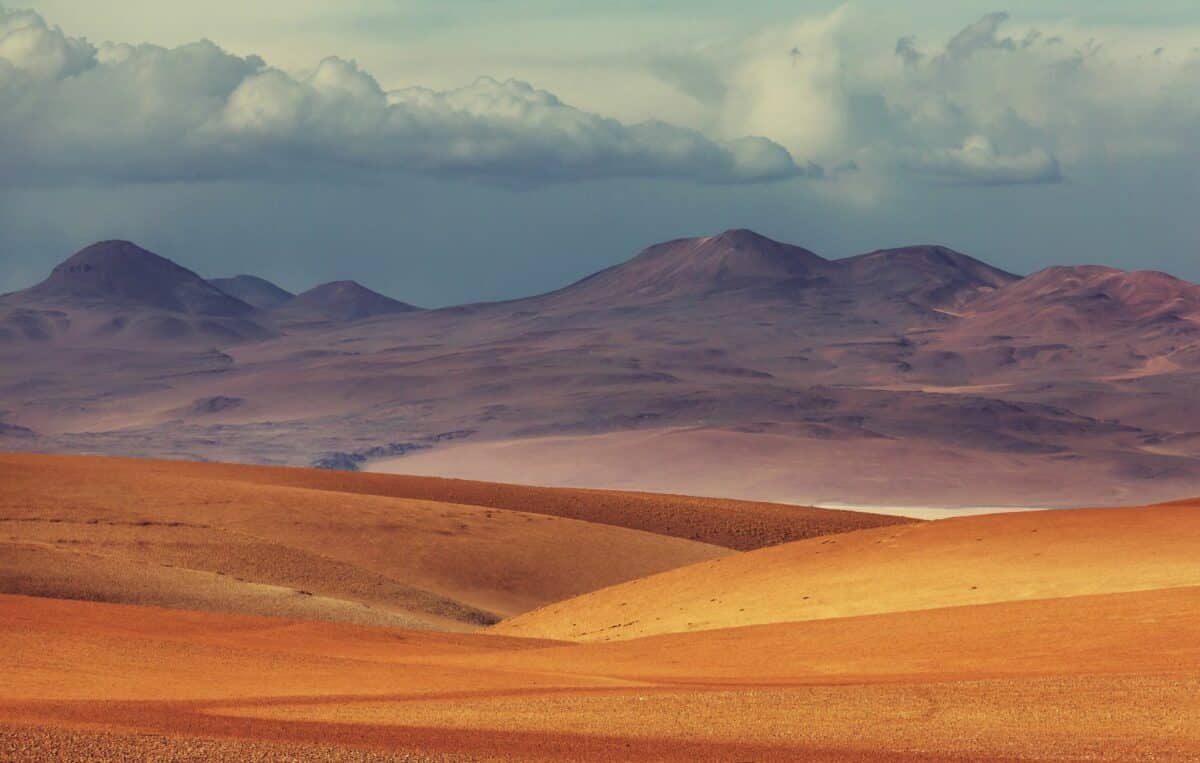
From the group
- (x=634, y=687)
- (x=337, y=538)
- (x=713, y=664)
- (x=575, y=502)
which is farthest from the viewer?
(x=575, y=502)

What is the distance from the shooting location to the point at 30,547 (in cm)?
4016

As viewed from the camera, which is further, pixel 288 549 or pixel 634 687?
pixel 288 549

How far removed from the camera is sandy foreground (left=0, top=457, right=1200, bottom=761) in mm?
17438

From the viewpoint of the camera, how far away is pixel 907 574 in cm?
3662

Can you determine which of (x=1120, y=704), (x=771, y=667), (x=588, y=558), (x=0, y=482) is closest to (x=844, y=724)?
(x=1120, y=704)

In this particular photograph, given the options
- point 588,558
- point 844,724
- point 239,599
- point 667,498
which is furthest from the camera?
point 667,498

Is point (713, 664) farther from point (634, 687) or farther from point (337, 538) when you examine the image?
point (337, 538)

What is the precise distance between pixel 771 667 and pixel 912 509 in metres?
128

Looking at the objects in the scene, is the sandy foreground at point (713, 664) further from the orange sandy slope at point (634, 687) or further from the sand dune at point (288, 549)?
the sand dune at point (288, 549)

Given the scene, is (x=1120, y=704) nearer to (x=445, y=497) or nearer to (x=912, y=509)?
(x=445, y=497)

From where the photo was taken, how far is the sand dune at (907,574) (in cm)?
3350

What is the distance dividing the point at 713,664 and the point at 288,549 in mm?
26789

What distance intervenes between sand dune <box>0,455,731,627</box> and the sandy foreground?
19.7 inches

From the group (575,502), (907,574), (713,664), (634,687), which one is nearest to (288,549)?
(907,574)
